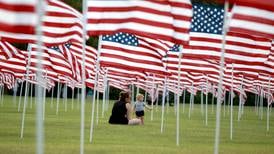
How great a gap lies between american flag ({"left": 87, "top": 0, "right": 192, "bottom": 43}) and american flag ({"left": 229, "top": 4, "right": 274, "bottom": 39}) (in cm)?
235

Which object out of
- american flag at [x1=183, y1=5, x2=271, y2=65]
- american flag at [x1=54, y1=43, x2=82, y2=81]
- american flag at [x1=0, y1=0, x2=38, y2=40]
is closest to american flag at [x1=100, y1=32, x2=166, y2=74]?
american flag at [x1=183, y1=5, x2=271, y2=65]

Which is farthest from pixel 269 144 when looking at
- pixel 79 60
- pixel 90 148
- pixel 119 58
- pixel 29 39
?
pixel 79 60

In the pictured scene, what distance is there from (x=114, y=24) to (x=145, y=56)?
782 centimetres

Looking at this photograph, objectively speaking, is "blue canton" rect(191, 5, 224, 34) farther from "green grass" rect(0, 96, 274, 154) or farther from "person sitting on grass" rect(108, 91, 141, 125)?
"person sitting on grass" rect(108, 91, 141, 125)

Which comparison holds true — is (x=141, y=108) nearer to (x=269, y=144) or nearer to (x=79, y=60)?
(x=79, y=60)

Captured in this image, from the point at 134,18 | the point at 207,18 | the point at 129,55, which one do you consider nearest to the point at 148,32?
the point at 134,18

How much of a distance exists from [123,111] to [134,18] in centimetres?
1525

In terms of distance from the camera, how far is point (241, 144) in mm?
22625

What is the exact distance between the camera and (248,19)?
569 inches

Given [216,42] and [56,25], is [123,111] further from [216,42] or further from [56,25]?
[56,25]

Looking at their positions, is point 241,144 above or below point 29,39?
below

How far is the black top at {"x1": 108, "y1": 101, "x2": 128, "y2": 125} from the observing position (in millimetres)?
31109

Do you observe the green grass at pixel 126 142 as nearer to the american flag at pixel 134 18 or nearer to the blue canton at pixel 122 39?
the blue canton at pixel 122 39

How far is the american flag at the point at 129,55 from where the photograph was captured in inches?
899
